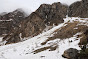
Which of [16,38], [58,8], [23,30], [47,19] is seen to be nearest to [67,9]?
[58,8]

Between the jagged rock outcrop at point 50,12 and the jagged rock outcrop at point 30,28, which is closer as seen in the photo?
the jagged rock outcrop at point 30,28

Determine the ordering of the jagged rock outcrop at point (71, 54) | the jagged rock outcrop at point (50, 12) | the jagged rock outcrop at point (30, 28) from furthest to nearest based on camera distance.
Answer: the jagged rock outcrop at point (50, 12) < the jagged rock outcrop at point (30, 28) < the jagged rock outcrop at point (71, 54)

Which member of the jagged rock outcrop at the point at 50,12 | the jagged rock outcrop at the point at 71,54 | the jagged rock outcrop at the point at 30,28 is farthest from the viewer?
the jagged rock outcrop at the point at 50,12

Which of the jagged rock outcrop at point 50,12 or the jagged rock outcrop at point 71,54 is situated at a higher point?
the jagged rock outcrop at point 50,12

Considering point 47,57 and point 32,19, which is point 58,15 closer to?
point 32,19

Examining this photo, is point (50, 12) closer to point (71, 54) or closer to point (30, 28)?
point (30, 28)

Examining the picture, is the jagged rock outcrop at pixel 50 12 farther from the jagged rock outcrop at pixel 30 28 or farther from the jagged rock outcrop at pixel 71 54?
the jagged rock outcrop at pixel 71 54

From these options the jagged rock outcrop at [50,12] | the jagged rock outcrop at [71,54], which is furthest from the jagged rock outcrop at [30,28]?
the jagged rock outcrop at [71,54]

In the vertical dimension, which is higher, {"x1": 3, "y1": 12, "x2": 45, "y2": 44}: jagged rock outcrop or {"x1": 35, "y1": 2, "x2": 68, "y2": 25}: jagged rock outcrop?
{"x1": 35, "y1": 2, "x2": 68, "y2": 25}: jagged rock outcrop

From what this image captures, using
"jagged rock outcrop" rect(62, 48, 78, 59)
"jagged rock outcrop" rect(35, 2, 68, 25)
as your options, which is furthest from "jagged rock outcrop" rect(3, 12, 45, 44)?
"jagged rock outcrop" rect(62, 48, 78, 59)

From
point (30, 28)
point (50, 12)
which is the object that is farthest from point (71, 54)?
point (50, 12)

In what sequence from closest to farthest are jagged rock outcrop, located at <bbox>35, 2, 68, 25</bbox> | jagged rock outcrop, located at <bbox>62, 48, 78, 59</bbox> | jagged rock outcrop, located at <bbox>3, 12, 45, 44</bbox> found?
jagged rock outcrop, located at <bbox>62, 48, 78, 59</bbox>
jagged rock outcrop, located at <bbox>3, 12, 45, 44</bbox>
jagged rock outcrop, located at <bbox>35, 2, 68, 25</bbox>

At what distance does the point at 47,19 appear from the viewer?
104375 millimetres

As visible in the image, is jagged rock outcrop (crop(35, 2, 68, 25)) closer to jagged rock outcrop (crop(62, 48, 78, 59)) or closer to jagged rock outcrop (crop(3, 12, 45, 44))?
jagged rock outcrop (crop(3, 12, 45, 44))
